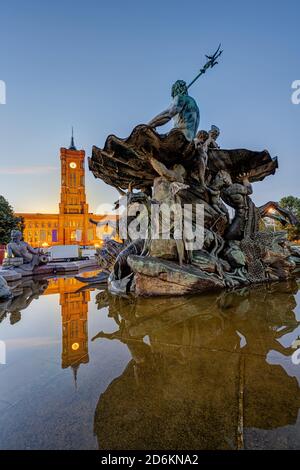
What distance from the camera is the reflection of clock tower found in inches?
3433

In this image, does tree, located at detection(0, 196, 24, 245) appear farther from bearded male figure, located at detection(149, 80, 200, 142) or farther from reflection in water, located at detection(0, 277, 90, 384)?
bearded male figure, located at detection(149, 80, 200, 142)

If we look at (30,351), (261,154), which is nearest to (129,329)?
(30,351)

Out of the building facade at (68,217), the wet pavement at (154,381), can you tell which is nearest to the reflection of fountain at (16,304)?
the wet pavement at (154,381)

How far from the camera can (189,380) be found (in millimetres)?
1601

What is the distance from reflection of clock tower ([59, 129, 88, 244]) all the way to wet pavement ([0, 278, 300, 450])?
278ft

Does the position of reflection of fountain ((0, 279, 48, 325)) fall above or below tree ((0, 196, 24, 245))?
below

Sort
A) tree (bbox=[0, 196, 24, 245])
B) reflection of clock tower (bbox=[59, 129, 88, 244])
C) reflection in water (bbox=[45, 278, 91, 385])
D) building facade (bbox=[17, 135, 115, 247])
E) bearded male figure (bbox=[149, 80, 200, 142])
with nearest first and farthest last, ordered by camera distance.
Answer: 1. reflection in water (bbox=[45, 278, 91, 385])
2. bearded male figure (bbox=[149, 80, 200, 142])
3. tree (bbox=[0, 196, 24, 245])
4. building facade (bbox=[17, 135, 115, 247])
5. reflection of clock tower (bbox=[59, 129, 88, 244])

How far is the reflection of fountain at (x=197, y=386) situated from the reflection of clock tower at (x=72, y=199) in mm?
85198

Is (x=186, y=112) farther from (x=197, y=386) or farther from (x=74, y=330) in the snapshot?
(x=197, y=386)

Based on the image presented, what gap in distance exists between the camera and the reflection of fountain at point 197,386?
1.13 meters

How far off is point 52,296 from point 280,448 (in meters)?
4.96
